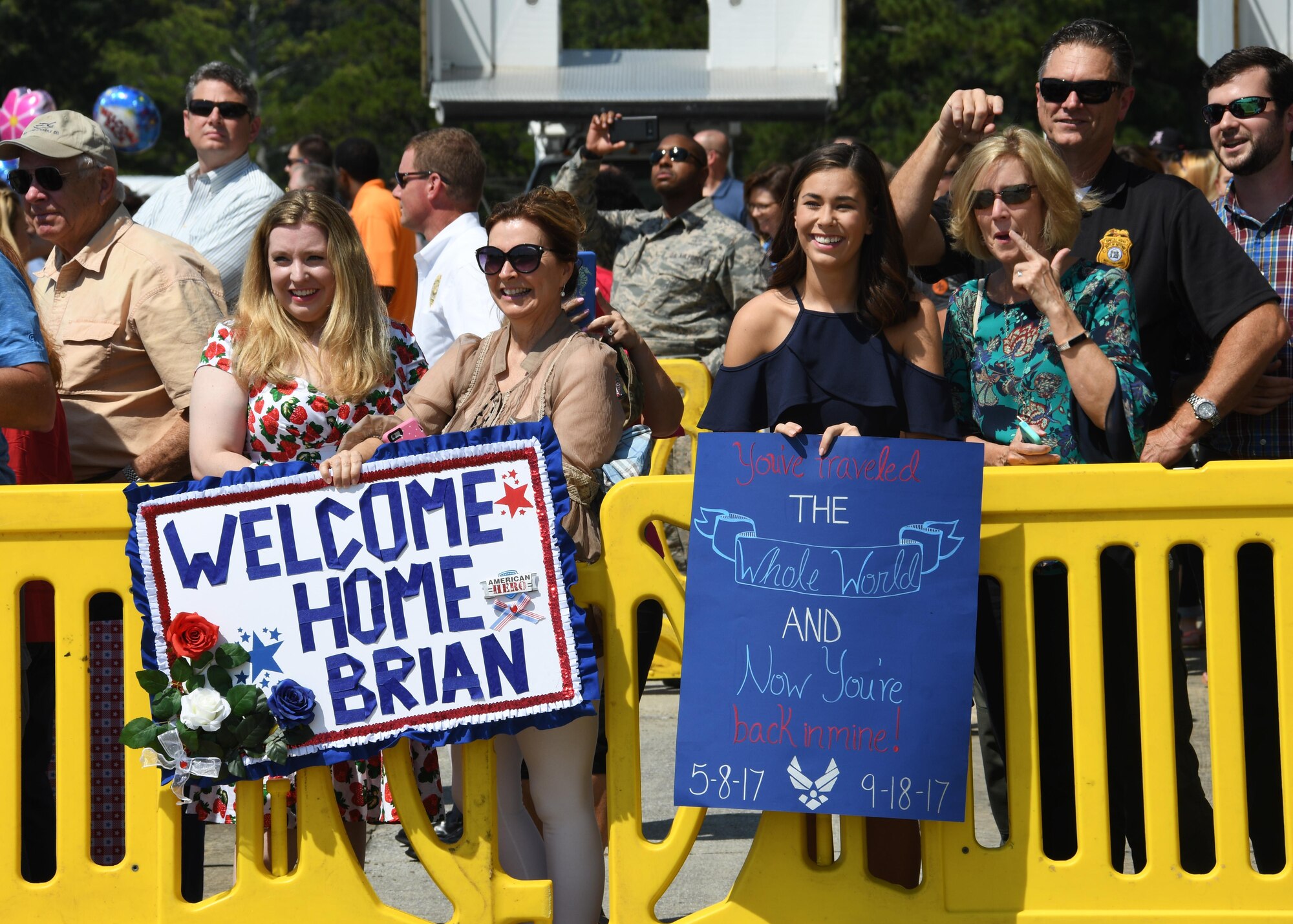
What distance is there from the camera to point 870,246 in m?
3.89

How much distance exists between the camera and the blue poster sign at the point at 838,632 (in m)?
3.51

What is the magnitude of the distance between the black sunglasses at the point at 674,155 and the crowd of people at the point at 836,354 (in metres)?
2.82

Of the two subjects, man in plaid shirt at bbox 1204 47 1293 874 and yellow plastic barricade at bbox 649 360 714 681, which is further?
yellow plastic barricade at bbox 649 360 714 681

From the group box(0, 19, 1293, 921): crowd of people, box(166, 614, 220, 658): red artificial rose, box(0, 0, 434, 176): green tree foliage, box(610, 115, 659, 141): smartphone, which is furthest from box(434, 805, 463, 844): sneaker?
box(0, 0, 434, 176): green tree foliage

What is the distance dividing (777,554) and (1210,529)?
40.3 inches

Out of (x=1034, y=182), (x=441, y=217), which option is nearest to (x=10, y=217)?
(x=441, y=217)

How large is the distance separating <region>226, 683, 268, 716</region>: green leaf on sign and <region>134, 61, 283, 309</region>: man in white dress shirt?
2.73 meters

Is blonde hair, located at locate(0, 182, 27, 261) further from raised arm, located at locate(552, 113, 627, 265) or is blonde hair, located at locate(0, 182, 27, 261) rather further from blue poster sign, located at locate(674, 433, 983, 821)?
raised arm, located at locate(552, 113, 627, 265)

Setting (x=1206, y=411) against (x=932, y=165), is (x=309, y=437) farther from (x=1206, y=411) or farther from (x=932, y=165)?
(x=1206, y=411)

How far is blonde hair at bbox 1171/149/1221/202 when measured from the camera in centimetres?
694

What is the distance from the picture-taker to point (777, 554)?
3.54 meters

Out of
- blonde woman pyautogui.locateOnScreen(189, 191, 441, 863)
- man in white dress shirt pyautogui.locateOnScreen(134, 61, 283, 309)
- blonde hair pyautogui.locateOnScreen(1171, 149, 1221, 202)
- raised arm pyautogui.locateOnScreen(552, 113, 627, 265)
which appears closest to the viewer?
blonde woman pyautogui.locateOnScreen(189, 191, 441, 863)

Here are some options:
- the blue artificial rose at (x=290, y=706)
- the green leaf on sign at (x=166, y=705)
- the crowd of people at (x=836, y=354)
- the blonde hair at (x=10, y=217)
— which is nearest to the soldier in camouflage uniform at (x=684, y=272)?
the crowd of people at (x=836, y=354)

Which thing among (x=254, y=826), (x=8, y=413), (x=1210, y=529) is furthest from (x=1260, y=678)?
(x=8, y=413)
